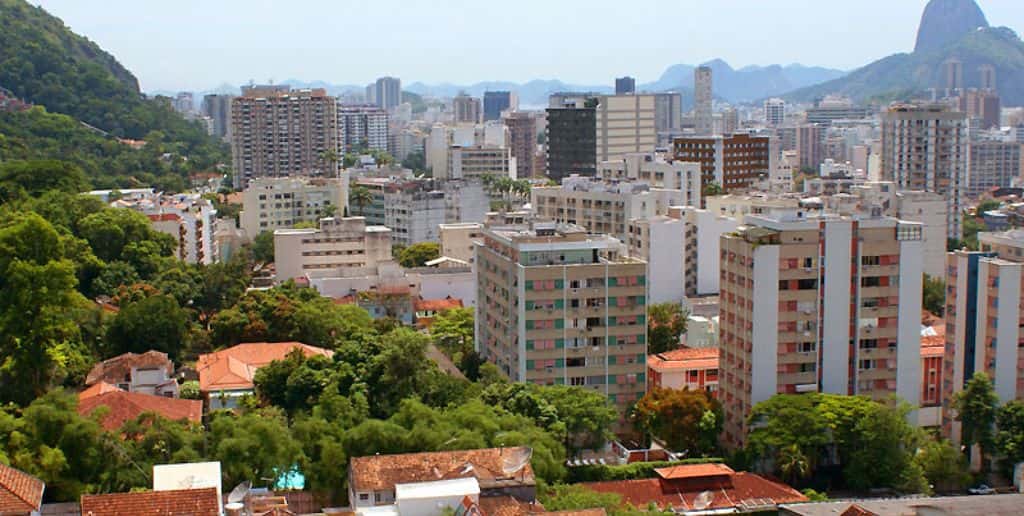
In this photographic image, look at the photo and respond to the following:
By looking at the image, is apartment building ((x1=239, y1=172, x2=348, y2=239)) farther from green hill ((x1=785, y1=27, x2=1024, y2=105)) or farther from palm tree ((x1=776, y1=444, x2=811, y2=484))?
green hill ((x1=785, y1=27, x2=1024, y2=105))

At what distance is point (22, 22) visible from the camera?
6681cm

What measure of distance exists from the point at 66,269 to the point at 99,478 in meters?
6.24

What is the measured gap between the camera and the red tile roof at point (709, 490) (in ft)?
64.4

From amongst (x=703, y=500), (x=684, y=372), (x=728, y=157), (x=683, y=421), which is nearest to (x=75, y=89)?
(x=728, y=157)

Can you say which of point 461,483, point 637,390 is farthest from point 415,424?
point 637,390

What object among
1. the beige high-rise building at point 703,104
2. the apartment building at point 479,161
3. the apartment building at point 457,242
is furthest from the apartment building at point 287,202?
the beige high-rise building at point 703,104

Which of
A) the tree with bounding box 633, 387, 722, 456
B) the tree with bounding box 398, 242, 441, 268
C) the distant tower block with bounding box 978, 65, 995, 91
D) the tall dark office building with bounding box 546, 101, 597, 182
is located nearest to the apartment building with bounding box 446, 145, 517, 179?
the tall dark office building with bounding box 546, 101, 597, 182

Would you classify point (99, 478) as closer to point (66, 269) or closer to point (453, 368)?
point (66, 269)

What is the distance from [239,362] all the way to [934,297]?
18.0 metres

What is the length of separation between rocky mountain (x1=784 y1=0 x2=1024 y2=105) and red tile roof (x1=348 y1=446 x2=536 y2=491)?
124m

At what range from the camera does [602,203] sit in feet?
124

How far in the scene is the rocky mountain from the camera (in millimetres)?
151625

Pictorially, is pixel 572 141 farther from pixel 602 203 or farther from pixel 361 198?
pixel 602 203

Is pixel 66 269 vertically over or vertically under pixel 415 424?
over
